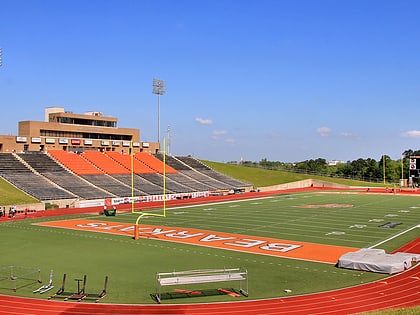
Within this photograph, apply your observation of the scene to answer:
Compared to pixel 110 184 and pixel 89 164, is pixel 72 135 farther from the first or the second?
pixel 110 184

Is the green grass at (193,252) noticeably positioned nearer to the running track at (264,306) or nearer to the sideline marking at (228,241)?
the running track at (264,306)

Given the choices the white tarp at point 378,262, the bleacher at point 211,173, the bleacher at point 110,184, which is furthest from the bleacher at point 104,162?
the white tarp at point 378,262

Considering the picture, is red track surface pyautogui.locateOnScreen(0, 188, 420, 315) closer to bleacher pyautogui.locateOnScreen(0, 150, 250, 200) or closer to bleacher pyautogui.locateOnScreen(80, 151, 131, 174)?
bleacher pyautogui.locateOnScreen(0, 150, 250, 200)

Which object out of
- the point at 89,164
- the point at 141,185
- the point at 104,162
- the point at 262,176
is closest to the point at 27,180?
the point at 89,164

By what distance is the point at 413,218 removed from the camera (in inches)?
1515

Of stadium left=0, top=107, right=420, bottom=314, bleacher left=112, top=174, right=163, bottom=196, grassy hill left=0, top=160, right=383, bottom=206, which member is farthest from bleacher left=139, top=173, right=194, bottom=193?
grassy hill left=0, top=160, right=383, bottom=206

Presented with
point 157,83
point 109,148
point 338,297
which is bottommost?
point 338,297

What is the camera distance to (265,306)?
1455 centimetres

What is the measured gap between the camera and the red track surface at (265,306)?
1409 cm

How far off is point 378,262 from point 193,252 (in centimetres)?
931

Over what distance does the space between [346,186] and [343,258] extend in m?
69.2

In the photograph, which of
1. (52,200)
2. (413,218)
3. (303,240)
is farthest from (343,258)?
(52,200)

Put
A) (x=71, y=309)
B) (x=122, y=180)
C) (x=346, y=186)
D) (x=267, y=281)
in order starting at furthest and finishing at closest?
(x=346, y=186), (x=122, y=180), (x=267, y=281), (x=71, y=309)

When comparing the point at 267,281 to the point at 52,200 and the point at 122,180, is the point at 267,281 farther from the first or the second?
the point at 122,180
